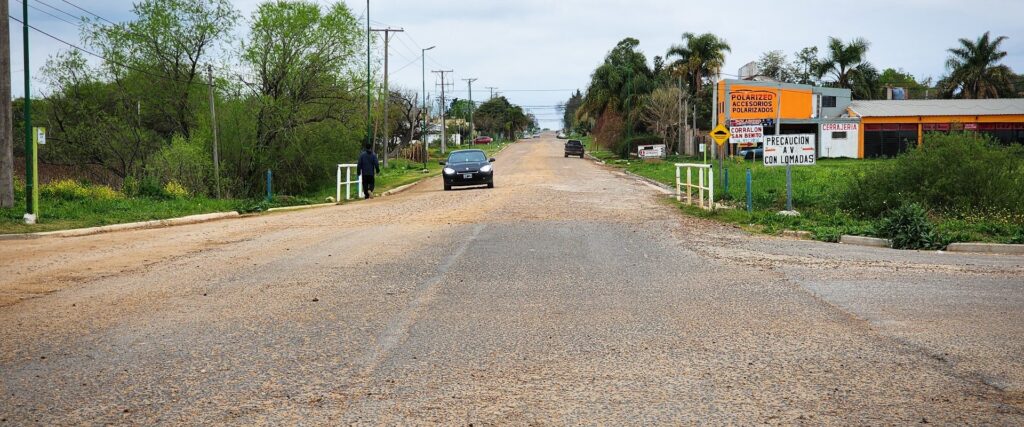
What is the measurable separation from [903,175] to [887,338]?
13.1 m

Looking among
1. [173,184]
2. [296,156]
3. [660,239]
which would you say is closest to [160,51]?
[296,156]

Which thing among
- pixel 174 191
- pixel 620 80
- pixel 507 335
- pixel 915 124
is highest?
pixel 620 80

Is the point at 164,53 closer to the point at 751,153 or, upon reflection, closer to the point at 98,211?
the point at 98,211

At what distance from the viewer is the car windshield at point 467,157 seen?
33094 millimetres

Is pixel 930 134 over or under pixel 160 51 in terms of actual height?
under

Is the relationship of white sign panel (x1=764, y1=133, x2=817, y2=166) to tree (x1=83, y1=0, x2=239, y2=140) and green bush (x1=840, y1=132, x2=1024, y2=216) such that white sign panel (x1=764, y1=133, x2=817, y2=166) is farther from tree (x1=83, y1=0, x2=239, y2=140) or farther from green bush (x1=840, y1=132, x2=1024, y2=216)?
tree (x1=83, y1=0, x2=239, y2=140)

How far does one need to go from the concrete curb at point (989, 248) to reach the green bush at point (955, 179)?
3.71 meters

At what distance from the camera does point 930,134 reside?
60.9ft

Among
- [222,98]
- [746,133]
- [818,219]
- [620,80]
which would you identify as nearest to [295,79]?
[222,98]

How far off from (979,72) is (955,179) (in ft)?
213

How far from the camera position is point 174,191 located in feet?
86.5

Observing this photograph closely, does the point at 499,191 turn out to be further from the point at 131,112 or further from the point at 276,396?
the point at 276,396

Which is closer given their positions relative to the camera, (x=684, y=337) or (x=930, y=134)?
(x=684, y=337)

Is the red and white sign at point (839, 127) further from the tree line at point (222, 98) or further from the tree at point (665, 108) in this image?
the tree line at point (222, 98)
